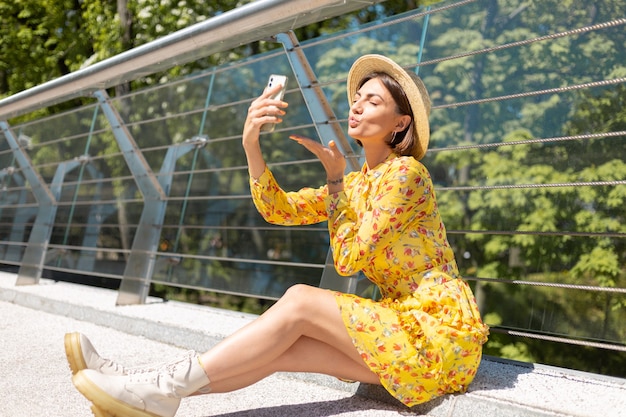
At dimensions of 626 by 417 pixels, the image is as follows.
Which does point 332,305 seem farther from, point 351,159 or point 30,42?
point 30,42

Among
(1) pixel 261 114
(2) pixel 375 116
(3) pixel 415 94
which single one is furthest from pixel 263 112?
(3) pixel 415 94

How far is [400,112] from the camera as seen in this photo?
213cm

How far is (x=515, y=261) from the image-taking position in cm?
328

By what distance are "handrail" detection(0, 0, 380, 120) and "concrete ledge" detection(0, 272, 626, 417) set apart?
3.81ft

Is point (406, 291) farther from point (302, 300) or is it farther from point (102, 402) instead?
point (102, 402)

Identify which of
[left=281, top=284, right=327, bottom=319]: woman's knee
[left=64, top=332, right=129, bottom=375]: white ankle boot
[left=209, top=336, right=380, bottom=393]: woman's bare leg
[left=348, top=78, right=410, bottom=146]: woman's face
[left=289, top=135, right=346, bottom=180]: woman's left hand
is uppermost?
[left=348, top=78, right=410, bottom=146]: woman's face

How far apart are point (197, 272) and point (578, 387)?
2265mm

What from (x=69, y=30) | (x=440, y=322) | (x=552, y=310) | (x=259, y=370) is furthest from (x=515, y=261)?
(x=69, y=30)

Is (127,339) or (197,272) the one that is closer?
(127,339)

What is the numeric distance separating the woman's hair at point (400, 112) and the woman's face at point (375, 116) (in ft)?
0.04

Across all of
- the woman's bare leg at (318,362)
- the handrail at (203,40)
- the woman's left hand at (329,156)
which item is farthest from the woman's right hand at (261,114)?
the woman's bare leg at (318,362)

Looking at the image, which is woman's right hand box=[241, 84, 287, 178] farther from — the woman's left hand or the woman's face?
the woman's face

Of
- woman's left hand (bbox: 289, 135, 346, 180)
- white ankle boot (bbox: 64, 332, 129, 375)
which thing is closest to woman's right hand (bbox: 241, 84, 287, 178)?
woman's left hand (bbox: 289, 135, 346, 180)

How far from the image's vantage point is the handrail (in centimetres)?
234
